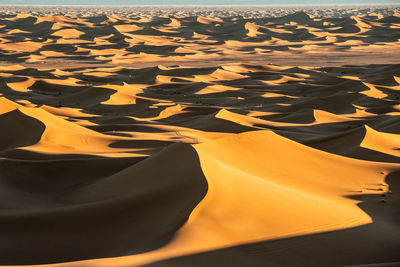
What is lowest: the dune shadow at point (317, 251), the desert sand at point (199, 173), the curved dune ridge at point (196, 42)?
the curved dune ridge at point (196, 42)

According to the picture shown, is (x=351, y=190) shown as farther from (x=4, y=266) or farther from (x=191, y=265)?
(x=4, y=266)

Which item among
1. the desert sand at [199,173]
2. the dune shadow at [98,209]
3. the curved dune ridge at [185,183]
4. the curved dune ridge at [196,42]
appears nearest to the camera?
the desert sand at [199,173]

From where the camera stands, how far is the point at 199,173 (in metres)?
7.21

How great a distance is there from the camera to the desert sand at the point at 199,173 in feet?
19.1

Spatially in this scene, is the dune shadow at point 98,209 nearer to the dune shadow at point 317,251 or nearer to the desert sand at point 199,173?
the desert sand at point 199,173

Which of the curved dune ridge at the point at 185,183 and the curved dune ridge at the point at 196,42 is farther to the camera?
the curved dune ridge at the point at 196,42

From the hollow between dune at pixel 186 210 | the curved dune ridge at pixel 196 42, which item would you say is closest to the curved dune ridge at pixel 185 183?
the hollow between dune at pixel 186 210

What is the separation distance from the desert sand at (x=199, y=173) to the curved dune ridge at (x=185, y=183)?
0.02 meters

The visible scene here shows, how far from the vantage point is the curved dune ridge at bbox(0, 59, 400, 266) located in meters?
5.94

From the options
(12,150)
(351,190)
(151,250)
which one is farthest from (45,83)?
(151,250)

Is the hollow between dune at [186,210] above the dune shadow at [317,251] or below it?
below

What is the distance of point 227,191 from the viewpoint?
6.88m

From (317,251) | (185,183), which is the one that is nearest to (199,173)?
(185,183)

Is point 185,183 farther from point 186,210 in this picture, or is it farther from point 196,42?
point 196,42
